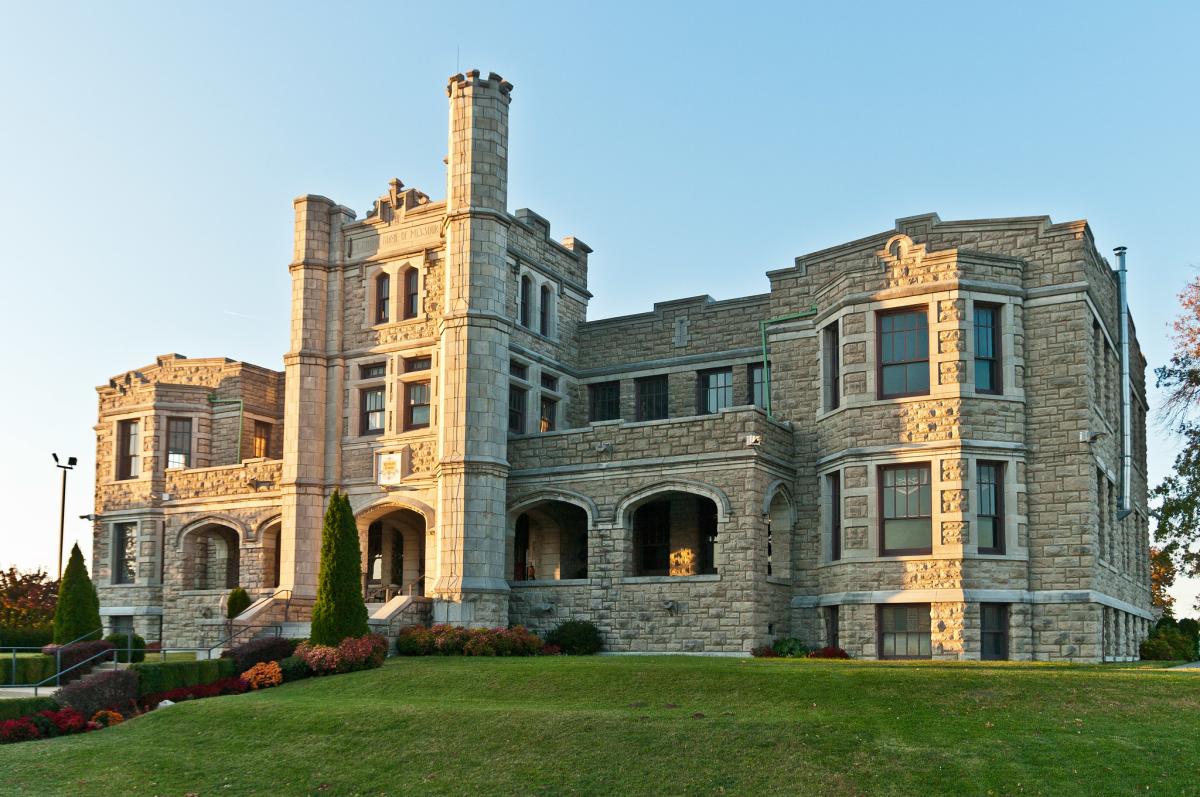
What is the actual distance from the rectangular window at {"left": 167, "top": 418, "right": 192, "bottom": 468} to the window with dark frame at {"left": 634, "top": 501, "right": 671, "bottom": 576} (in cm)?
1794

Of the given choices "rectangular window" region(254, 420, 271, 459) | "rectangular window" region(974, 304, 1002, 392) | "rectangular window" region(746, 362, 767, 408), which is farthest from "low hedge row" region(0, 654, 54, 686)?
"rectangular window" region(974, 304, 1002, 392)

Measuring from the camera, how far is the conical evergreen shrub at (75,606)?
3294cm

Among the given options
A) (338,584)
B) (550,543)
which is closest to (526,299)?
(550,543)

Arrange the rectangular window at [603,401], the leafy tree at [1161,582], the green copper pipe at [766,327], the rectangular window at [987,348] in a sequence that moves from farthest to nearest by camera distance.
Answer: the leafy tree at [1161,582] → the rectangular window at [603,401] → the green copper pipe at [766,327] → the rectangular window at [987,348]

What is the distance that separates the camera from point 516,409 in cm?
3484

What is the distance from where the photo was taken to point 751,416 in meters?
29.1

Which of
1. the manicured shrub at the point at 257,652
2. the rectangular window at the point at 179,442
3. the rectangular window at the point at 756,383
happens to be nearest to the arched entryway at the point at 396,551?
the manicured shrub at the point at 257,652

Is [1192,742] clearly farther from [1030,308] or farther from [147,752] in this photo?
[147,752]

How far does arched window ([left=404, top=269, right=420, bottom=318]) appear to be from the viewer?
116 ft

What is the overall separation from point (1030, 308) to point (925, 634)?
768 cm

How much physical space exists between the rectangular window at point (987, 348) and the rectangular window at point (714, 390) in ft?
27.3

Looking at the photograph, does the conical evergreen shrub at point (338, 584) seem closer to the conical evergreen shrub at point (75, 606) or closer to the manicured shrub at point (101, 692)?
the manicured shrub at point (101, 692)

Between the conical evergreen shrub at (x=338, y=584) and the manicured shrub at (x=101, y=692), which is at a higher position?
the conical evergreen shrub at (x=338, y=584)

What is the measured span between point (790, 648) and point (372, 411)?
14.2 m
